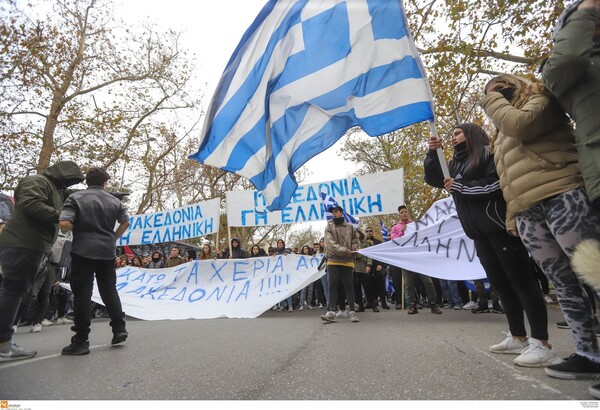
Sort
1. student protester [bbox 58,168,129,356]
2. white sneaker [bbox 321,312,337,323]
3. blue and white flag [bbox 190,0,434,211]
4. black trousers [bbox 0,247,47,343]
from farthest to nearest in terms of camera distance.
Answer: white sneaker [bbox 321,312,337,323] < student protester [bbox 58,168,129,356] < black trousers [bbox 0,247,47,343] < blue and white flag [bbox 190,0,434,211]

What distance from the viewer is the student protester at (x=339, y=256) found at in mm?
6074

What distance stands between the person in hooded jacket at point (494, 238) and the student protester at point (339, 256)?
10.1ft

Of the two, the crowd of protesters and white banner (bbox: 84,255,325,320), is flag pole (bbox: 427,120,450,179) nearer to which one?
the crowd of protesters

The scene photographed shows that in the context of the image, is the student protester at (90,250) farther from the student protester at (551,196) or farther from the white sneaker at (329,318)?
the student protester at (551,196)

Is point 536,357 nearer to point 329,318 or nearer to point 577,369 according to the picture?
point 577,369

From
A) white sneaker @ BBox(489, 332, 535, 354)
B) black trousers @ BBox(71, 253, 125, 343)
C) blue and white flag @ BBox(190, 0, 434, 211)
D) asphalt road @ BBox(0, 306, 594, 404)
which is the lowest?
asphalt road @ BBox(0, 306, 594, 404)

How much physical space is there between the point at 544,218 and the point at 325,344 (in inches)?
87.2

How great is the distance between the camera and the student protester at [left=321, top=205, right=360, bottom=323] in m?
6.07

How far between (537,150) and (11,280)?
4212mm

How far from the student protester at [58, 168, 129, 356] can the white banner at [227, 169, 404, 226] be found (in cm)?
539

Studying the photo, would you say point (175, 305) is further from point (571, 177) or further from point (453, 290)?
point (571, 177)

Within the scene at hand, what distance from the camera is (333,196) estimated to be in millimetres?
10406

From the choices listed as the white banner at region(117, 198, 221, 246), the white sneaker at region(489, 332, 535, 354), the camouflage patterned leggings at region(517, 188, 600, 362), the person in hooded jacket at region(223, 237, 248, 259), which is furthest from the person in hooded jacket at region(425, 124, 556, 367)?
the white banner at region(117, 198, 221, 246)

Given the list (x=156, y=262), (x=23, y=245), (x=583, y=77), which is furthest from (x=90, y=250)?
(x=156, y=262)
